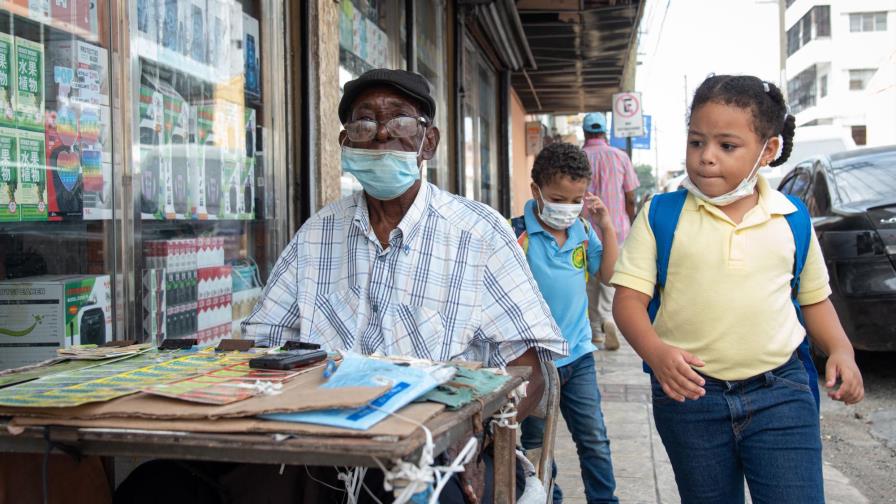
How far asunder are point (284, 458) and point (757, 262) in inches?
57.6

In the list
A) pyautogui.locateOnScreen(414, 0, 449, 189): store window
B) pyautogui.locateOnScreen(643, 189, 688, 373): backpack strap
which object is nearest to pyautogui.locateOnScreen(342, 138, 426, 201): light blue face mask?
pyautogui.locateOnScreen(643, 189, 688, 373): backpack strap

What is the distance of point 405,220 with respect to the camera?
234 cm

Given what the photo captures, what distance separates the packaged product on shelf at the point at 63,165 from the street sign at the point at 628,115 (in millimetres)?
13633

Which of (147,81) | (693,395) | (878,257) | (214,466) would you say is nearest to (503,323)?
(693,395)

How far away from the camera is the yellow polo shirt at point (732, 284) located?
84.6 inches

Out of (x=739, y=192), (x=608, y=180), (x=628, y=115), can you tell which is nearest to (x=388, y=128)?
(x=739, y=192)

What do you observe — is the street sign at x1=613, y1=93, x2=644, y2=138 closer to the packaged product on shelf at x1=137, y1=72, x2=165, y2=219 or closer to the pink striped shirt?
the pink striped shirt

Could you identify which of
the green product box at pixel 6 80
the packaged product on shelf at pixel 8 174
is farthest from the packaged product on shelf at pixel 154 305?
the green product box at pixel 6 80

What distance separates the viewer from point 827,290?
2.28 meters

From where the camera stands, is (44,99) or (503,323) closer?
(503,323)

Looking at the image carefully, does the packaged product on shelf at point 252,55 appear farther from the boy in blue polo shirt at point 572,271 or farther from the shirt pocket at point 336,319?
the shirt pocket at point 336,319

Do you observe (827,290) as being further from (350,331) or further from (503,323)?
(350,331)

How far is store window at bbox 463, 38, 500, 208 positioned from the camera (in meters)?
9.65

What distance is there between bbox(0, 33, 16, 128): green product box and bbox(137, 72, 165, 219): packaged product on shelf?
2.07 feet
